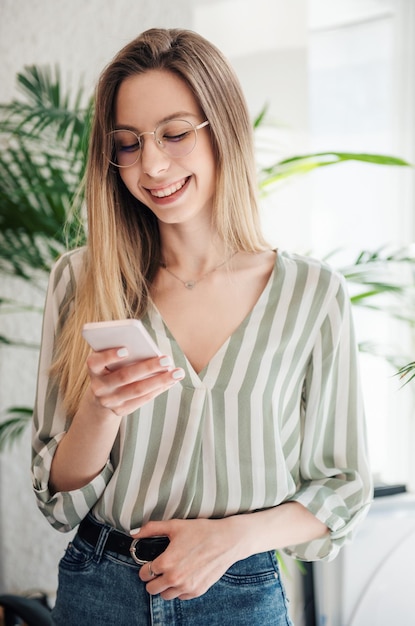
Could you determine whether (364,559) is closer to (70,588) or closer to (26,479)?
(70,588)

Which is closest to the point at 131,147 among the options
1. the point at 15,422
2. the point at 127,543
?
the point at 127,543

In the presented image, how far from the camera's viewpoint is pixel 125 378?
83 cm

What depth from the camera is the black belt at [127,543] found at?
0.99 metres

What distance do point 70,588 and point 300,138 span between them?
1676 mm

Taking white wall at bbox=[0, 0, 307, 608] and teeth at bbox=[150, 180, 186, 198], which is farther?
white wall at bbox=[0, 0, 307, 608]

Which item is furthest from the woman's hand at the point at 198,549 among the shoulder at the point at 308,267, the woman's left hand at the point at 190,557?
the shoulder at the point at 308,267

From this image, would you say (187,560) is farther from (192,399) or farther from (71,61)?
(71,61)

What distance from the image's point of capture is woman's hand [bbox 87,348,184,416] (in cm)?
82

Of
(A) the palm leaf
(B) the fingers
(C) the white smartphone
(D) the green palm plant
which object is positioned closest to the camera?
A: (C) the white smartphone

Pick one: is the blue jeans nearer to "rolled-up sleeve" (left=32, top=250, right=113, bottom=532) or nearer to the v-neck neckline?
"rolled-up sleeve" (left=32, top=250, right=113, bottom=532)

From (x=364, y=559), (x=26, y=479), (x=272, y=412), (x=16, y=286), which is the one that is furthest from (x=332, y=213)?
(x=272, y=412)

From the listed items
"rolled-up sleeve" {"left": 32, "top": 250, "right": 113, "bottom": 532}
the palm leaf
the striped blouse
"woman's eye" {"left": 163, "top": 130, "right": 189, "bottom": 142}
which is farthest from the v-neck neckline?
the palm leaf

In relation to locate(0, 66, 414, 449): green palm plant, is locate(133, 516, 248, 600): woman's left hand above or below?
below

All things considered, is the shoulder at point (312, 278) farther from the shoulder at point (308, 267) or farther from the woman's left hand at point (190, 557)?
the woman's left hand at point (190, 557)
